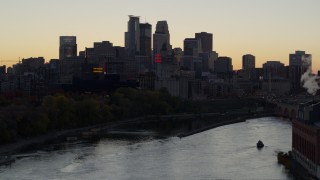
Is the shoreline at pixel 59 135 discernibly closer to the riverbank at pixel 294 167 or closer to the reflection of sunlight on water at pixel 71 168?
the reflection of sunlight on water at pixel 71 168

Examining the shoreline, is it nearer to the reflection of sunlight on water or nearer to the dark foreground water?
the dark foreground water

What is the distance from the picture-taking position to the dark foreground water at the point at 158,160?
1534 inches

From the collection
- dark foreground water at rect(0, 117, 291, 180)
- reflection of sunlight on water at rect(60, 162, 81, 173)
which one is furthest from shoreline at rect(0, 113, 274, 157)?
reflection of sunlight on water at rect(60, 162, 81, 173)

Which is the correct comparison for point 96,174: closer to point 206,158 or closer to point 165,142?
point 206,158

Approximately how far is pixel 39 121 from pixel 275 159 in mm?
23297

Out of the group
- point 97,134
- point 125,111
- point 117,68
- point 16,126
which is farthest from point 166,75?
point 16,126

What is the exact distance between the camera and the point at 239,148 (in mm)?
52469

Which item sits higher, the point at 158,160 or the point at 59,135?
the point at 59,135

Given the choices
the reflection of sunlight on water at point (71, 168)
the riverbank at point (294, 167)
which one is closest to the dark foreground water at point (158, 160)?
the reflection of sunlight on water at point (71, 168)

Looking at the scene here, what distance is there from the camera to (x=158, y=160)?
45.2 m

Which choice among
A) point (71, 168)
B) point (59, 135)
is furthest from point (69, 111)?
point (71, 168)

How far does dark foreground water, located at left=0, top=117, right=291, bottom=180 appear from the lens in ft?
128

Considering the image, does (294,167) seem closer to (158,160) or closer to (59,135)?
(158,160)

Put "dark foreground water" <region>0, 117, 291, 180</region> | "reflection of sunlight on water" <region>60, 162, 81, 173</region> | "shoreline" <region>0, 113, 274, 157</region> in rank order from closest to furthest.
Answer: "dark foreground water" <region>0, 117, 291, 180</region>, "reflection of sunlight on water" <region>60, 162, 81, 173</region>, "shoreline" <region>0, 113, 274, 157</region>
